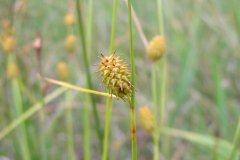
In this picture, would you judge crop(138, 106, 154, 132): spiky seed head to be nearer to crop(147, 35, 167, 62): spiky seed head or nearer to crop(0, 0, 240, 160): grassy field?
crop(147, 35, 167, 62): spiky seed head

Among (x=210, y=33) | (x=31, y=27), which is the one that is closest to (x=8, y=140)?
(x=31, y=27)

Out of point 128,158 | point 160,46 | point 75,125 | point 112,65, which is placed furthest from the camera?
point 75,125

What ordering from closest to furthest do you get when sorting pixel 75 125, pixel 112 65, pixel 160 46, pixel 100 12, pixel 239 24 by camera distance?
pixel 112 65 < pixel 160 46 < pixel 239 24 < pixel 75 125 < pixel 100 12

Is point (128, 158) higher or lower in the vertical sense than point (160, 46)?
lower

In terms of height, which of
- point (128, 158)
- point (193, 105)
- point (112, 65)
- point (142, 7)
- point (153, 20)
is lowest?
point (128, 158)

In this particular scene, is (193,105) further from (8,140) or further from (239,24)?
(8,140)

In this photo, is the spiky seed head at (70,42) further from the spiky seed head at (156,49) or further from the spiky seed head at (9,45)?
the spiky seed head at (156,49)

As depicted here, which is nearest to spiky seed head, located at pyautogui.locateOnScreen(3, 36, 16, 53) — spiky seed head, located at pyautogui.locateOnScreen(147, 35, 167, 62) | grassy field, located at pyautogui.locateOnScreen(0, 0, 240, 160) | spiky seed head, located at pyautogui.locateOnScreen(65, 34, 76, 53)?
grassy field, located at pyautogui.locateOnScreen(0, 0, 240, 160)

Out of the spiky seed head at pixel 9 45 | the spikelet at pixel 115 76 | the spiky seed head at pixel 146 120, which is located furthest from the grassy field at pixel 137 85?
the spikelet at pixel 115 76

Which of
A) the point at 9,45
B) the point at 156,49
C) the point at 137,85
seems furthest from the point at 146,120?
the point at 9,45
